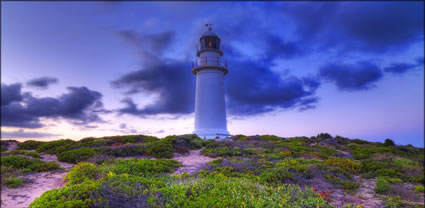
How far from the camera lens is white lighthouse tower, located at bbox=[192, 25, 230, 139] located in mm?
25703

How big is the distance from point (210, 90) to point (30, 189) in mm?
20085

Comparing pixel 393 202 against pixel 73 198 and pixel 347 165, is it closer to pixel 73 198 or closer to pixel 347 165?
pixel 347 165

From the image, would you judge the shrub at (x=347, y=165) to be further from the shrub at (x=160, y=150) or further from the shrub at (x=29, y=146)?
the shrub at (x=29, y=146)

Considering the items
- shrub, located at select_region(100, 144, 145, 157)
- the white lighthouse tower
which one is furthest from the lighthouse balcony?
shrub, located at select_region(100, 144, 145, 157)

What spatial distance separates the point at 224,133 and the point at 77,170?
18583 mm

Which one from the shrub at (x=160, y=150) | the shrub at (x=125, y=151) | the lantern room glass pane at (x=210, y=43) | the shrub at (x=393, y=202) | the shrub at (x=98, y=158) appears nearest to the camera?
the shrub at (x=393, y=202)

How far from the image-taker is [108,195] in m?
4.91

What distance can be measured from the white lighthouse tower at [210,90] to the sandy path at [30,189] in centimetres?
1698

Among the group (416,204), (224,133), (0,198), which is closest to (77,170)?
(0,198)

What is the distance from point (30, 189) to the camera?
291 inches

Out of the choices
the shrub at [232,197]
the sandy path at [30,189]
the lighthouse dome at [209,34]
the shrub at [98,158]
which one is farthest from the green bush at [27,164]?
the lighthouse dome at [209,34]

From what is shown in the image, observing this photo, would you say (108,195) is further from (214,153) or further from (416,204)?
(214,153)

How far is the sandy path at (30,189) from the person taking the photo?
631 centimetres

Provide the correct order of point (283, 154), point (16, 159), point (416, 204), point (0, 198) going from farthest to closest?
point (283, 154), point (16, 159), point (416, 204), point (0, 198)
